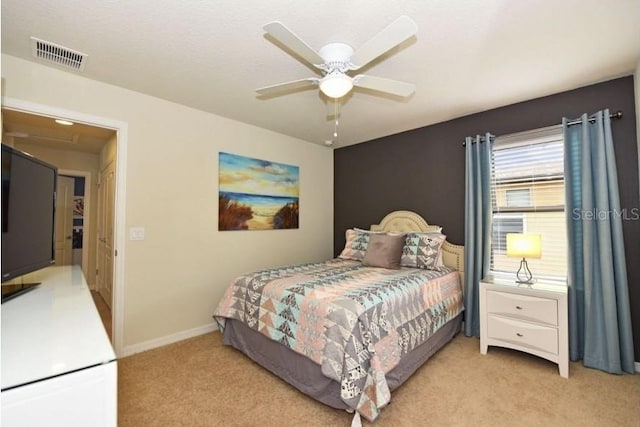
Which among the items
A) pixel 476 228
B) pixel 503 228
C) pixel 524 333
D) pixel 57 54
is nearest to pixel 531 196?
pixel 503 228

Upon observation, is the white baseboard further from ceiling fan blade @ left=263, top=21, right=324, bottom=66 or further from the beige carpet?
ceiling fan blade @ left=263, top=21, right=324, bottom=66

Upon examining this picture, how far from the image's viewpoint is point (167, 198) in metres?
2.94

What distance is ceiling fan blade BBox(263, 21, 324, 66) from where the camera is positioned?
1.41 meters

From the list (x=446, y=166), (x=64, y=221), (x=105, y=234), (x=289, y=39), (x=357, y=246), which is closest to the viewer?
(x=289, y=39)

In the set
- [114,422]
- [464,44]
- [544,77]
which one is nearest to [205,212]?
[114,422]

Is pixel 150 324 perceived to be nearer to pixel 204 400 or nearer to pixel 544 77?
pixel 204 400

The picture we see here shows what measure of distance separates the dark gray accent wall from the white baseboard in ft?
7.58

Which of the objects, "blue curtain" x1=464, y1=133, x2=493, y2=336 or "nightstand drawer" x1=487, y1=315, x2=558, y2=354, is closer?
"nightstand drawer" x1=487, y1=315, x2=558, y2=354

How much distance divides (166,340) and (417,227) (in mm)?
3129

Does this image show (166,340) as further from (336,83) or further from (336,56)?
(336,56)

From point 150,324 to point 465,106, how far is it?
395 cm

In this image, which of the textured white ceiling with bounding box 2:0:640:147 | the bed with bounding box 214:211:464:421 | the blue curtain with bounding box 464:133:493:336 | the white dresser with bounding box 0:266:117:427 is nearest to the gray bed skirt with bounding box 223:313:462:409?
the bed with bounding box 214:211:464:421

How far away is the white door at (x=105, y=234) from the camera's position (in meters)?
3.80

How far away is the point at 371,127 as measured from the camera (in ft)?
12.3
